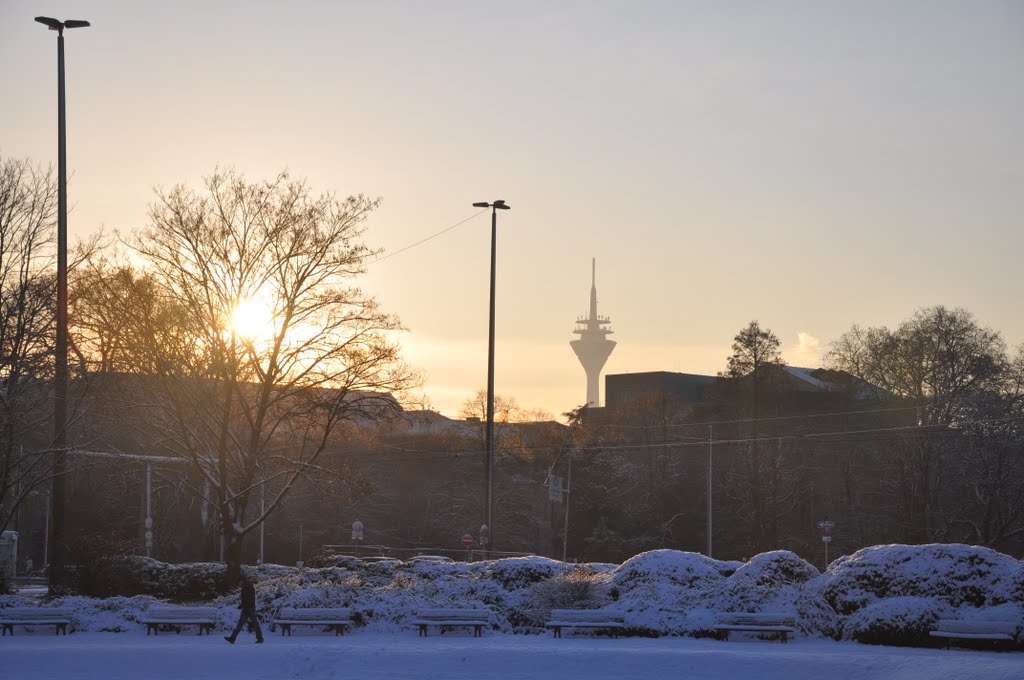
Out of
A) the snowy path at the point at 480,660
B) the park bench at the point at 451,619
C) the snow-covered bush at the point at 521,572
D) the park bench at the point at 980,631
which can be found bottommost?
the snowy path at the point at 480,660

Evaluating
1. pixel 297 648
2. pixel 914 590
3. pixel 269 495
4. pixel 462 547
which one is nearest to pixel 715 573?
pixel 914 590

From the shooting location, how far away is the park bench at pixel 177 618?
3038 centimetres

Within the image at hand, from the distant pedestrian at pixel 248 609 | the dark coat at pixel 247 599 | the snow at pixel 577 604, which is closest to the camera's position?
the snow at pixel 577 604

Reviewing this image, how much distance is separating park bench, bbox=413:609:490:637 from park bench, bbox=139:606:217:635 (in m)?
5.08

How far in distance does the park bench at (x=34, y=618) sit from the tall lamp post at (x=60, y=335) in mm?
2240

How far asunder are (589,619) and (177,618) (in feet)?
33.0

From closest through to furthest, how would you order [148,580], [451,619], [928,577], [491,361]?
1. [928,577]
2. [451,619]
3. [148,580]
4. [491,361]

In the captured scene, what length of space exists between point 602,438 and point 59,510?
58.1 meters

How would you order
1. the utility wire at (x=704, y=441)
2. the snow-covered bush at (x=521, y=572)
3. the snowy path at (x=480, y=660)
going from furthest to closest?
the utility wire at (x=704, y=441) < the snow-covered bush at (x=521, y=572) < the snowy path at (x=480, y=660)

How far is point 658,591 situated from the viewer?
32094mm

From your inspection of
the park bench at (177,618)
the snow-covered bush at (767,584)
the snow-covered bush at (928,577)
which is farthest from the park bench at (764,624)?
the park bench at (177,618)

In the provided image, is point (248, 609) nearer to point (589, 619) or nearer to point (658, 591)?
point (589, 619)

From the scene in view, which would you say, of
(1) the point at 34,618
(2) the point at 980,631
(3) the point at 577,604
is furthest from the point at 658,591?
(1) the point at 34,618

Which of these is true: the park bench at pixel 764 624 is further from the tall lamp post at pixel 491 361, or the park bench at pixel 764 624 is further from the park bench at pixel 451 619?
the tall lamp post at pixel 491 361
